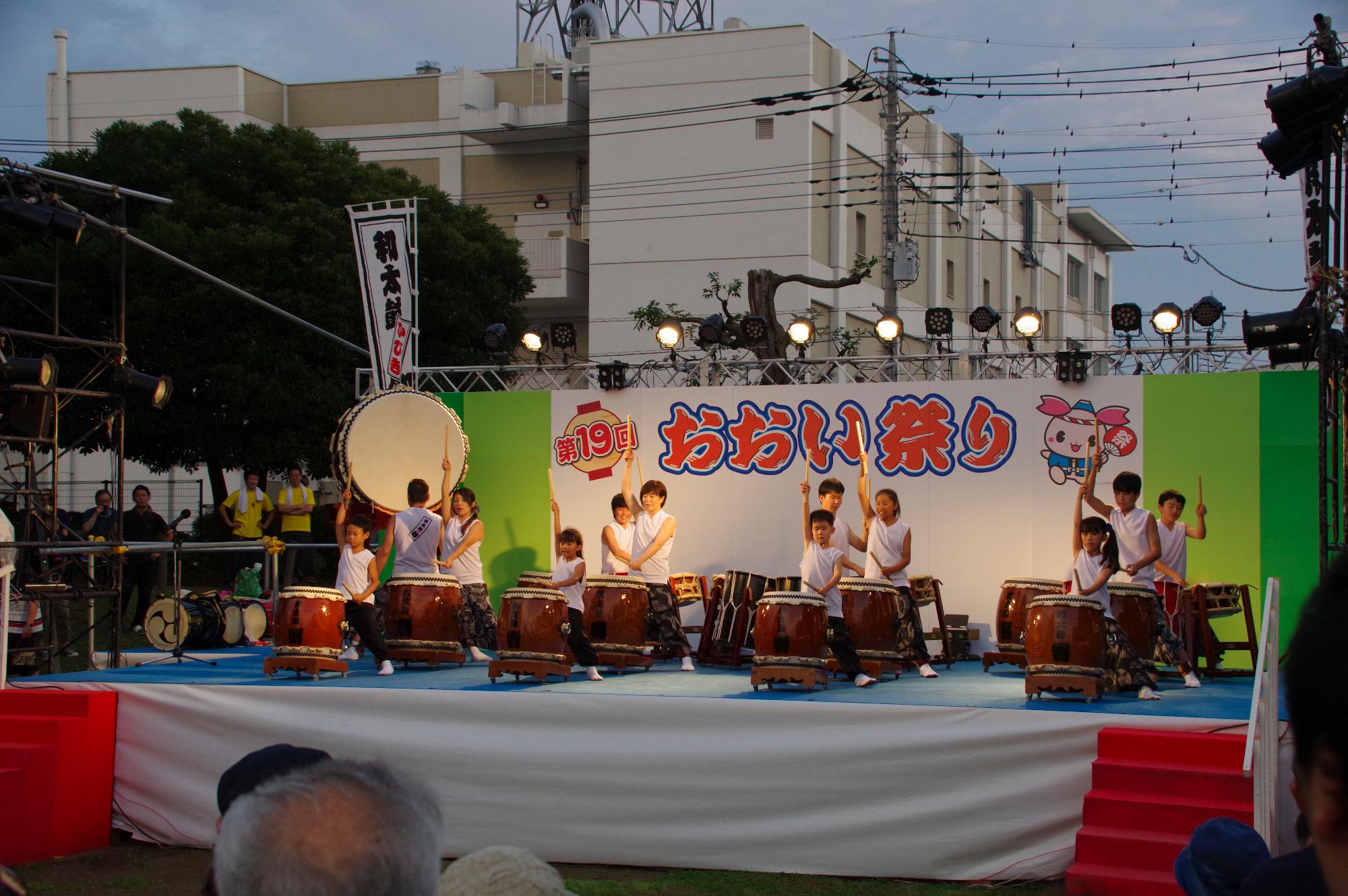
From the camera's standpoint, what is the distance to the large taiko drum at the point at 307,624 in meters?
9.58

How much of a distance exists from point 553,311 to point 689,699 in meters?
21.8

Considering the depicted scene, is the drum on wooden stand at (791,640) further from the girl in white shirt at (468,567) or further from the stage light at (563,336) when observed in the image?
the stage light at (563,336)

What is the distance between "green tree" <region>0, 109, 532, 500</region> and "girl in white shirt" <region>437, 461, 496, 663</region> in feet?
32.7

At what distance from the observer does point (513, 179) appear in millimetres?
29203

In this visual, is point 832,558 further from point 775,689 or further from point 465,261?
point 465,261

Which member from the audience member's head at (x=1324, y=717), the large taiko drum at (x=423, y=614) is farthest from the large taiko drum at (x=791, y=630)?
the audience member's head at (x=1324, y=717)

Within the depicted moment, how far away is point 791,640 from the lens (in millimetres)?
8938

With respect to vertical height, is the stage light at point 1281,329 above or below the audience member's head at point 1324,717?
above

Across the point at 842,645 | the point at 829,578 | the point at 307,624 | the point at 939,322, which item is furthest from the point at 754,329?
the point at 307,624

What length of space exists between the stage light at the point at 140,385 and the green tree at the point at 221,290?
8536 millimetres

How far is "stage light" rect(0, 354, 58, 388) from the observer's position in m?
9.98

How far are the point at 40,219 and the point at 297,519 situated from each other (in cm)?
523

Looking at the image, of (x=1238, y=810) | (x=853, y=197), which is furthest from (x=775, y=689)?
(x=853, y=197)

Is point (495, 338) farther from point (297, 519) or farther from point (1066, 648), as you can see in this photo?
point (1066, 648)
